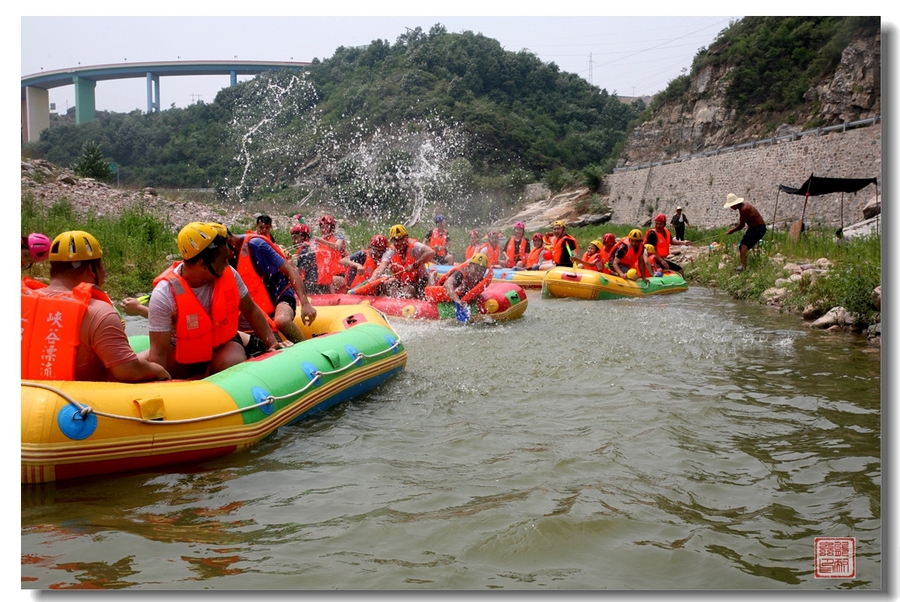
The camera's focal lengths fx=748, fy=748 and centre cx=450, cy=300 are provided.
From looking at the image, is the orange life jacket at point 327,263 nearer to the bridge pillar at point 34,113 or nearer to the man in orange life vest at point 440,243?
the man in orange life vest at point 440,243

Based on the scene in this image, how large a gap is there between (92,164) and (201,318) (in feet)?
7.63

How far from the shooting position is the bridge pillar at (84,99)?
4406 millimetres

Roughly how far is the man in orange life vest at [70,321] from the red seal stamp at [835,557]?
3.43 meters

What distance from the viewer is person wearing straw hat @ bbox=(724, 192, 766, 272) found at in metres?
12.1

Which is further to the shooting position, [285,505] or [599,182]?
[599,182]

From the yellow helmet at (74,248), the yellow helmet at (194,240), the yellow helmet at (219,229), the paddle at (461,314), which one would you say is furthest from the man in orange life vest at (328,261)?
the yellow helmet at (74,248)

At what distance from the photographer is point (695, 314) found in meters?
10.2

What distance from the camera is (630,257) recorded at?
12.9 metres

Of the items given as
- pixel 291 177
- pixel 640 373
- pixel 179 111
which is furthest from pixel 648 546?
pixel 291 177

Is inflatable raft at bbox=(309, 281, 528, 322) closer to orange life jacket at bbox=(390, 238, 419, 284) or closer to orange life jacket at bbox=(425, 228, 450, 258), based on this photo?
orange life jacket at bbox=(390, 238, 419, 284)

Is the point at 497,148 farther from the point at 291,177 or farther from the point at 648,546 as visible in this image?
the point at 648,546

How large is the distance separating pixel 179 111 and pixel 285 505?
3363mm

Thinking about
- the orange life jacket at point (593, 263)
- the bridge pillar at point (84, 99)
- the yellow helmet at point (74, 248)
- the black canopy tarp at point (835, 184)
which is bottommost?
the orange life jacket at point (593, 263)

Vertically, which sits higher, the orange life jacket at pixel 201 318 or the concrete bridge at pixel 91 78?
the concrete bridge at pixel 91 78
